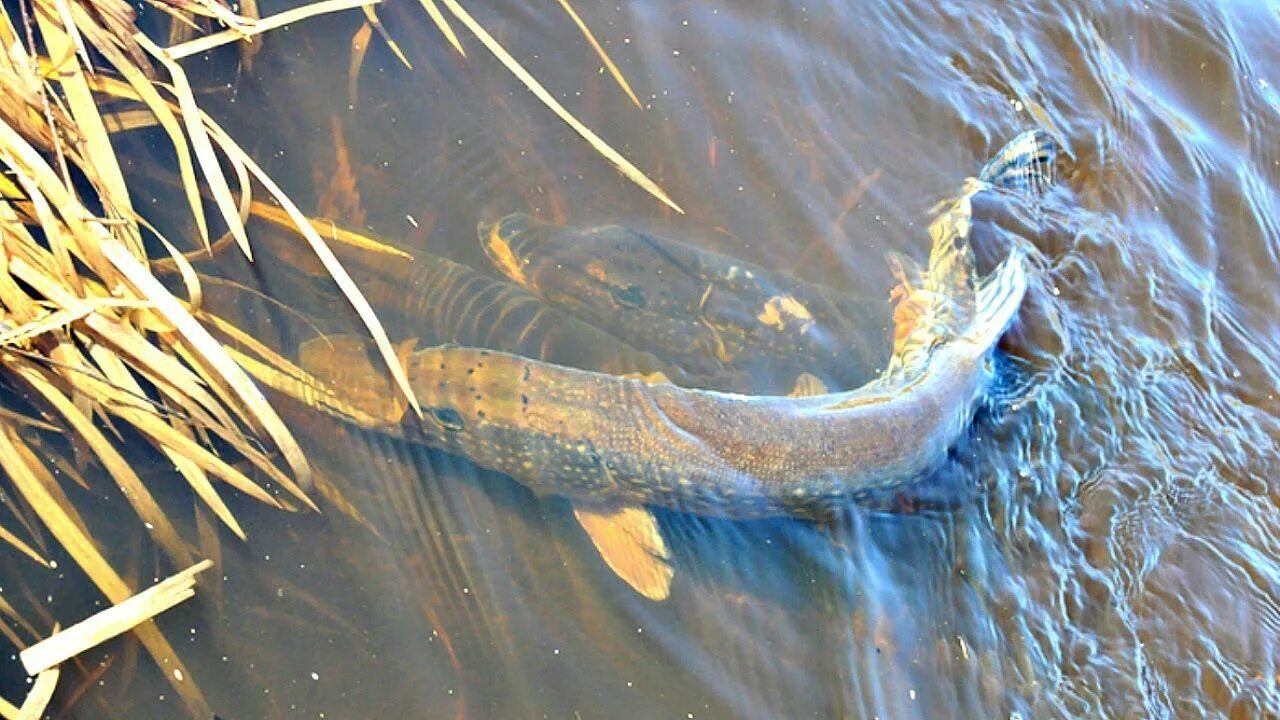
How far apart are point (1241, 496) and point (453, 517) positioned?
336 cm

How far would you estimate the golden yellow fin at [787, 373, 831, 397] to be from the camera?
411 centimetres

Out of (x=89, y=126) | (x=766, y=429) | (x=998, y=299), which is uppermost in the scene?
(x=89, y=126)

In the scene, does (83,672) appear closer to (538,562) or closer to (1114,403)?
(538,562)

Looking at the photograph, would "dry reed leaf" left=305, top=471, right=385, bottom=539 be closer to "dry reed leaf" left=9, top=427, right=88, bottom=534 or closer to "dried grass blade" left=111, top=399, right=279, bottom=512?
"dried grass blade" left=111, top=399, right=279, bottom=512

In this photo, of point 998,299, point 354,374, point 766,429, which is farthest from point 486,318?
point 998,299

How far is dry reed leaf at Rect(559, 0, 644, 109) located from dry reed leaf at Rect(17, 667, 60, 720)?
3.15 metres

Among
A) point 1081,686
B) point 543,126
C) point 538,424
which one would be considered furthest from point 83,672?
point 1081,686

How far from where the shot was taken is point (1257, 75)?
595 centimetres

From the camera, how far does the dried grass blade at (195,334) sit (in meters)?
2.87

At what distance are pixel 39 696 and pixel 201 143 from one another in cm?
175

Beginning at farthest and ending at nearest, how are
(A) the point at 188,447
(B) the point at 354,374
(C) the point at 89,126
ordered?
(B) the point at 354,374 → (C) the point at 89,126 → (A) the point at 188,447

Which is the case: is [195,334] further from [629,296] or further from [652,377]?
[629,296]

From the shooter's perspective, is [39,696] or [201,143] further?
[201,143]

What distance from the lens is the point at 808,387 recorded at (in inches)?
162
